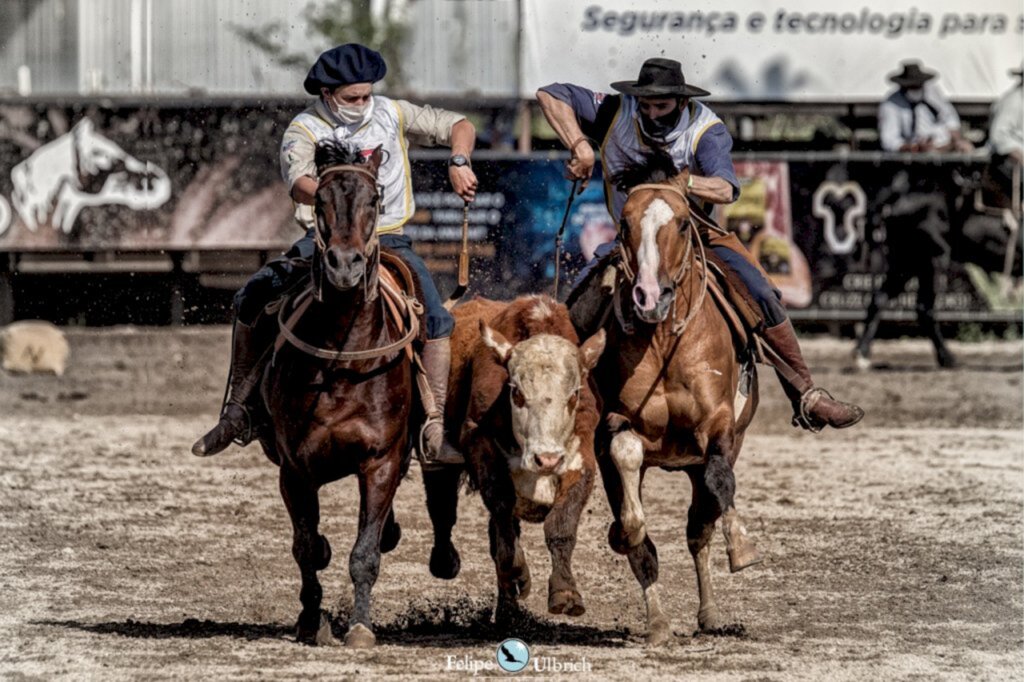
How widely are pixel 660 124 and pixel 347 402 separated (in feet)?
6.10

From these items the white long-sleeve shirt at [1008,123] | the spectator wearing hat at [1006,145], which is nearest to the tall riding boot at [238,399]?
the spectator wearing hat at [1006,145]

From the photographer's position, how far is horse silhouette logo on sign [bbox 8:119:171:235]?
56.2 feet

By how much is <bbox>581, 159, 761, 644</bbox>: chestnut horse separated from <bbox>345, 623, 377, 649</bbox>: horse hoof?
1055mm

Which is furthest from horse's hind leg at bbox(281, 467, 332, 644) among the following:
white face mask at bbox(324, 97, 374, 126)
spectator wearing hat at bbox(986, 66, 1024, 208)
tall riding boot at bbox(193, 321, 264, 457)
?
spectator wearing hat at bbox(986, 66, 1024, 208)

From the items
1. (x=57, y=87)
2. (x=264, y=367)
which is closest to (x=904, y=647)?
(x=264, y=367)

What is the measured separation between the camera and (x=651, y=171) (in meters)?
7.39

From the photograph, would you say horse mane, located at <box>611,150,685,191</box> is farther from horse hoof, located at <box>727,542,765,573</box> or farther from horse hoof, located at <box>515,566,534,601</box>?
horse hoof, located at <box>515,566,534,601</box>

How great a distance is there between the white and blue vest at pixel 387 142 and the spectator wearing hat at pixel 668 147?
702mm

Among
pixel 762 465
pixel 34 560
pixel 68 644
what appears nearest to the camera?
pixel 68 644

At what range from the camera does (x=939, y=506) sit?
10.9m

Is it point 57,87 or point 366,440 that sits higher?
point 57,87

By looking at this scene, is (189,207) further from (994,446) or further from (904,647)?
Result: (904,647)

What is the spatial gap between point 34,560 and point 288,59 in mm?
8823

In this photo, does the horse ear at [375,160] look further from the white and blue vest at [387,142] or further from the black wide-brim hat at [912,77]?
the black wide-brim hat at [912,77]
